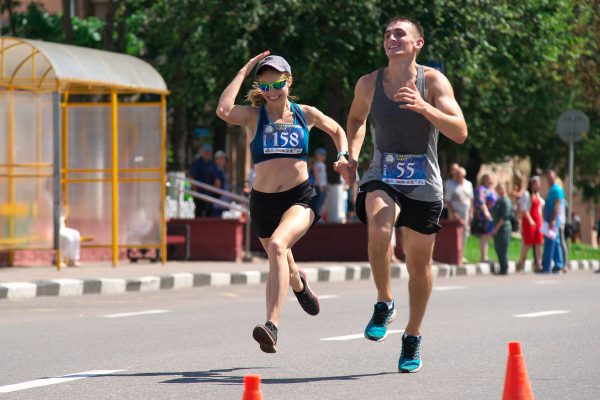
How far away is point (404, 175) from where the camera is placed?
29.2ft

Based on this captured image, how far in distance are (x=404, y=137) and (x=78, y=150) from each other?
14429 millimetres

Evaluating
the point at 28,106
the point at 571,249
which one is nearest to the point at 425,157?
the point at 28,106

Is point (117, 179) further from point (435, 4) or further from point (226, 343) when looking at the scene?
point (226, 343)

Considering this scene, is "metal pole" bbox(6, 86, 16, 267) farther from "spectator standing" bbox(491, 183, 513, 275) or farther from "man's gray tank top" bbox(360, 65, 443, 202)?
"man's gray tank top" bbox(360, 65, 443, 202)

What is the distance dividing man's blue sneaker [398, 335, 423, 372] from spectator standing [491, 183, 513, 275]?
55.8ft

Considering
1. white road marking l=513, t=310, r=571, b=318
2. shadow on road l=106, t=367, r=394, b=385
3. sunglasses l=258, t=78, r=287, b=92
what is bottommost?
white road marking l=513, t=310, r=571, b=318

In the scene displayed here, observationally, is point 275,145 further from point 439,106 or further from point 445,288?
point 445,288

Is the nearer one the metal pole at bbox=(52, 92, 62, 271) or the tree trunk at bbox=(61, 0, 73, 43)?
the metal pole at bbox=(52, 92, 62, 271)

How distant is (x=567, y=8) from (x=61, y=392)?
1044 inches

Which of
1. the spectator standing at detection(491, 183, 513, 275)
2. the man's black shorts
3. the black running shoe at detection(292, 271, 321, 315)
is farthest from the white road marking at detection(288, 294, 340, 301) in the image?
the spectator standing at detection(491, 183, 513, 275)

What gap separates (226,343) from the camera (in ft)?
36.8

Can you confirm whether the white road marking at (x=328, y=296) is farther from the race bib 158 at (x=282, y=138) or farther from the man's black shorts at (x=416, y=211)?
the man's black shorts at (x=416, y=211)

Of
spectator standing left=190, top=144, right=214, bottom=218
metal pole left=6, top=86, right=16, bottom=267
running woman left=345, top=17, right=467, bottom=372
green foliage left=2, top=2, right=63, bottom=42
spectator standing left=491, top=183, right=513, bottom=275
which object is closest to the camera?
running woman left=345, top=17, right=467, bottom=372

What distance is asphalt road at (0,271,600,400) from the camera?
8.33 metres
